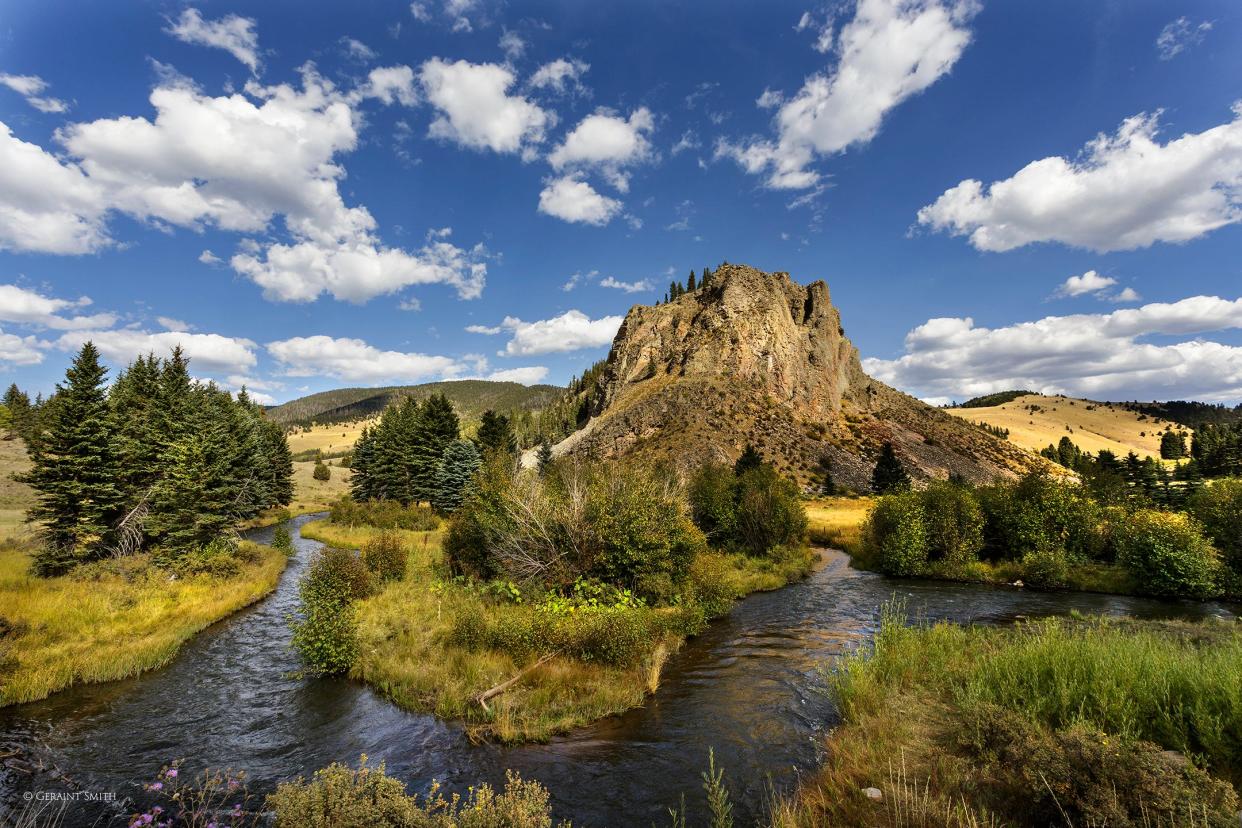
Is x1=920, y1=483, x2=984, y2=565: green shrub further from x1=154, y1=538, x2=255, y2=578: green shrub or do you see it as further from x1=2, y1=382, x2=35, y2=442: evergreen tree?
x1=2, y1=382, x2=35, y2=442: evergreen tree

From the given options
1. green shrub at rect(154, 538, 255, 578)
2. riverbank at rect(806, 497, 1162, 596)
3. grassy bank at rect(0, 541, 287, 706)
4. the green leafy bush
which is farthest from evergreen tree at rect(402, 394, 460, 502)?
riverbank at rect(806, 497, 1162, 596)

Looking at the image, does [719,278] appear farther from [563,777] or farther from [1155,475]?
[563,777]

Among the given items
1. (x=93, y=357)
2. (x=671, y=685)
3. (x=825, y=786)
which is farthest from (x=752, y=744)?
(x=93, y=357)

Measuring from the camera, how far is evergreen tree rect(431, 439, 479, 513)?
194 ft

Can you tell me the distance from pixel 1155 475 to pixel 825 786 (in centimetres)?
9452

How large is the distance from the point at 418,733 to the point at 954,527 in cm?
3412

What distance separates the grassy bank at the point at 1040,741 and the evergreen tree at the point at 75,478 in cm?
3430

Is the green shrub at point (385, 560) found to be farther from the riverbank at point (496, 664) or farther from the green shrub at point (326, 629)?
the green shrub at point (326, 629)

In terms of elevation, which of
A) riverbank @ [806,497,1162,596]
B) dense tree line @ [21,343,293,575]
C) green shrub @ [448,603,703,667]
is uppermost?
dense tree line @ [21,343,293,575]

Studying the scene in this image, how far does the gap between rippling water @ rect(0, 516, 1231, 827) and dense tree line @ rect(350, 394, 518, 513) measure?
3935 centimetres

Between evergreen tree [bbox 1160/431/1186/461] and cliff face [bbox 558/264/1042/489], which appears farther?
evergreen tree [bbox 1160/431/1186/461]

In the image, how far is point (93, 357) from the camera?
28375mm

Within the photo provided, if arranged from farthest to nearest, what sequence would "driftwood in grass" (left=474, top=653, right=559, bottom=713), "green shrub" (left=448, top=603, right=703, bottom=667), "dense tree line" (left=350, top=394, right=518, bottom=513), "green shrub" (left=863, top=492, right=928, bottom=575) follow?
"dense tree line" (left=350, top=394, right=518, bottom=513), "green shrub" (left=863, top=492, right=928, bottom=575), "green shrub" (left=448, top=603, right=703, bottom=667), "driftwood in grass" (left=474, top=653, right=559, bottom=713)

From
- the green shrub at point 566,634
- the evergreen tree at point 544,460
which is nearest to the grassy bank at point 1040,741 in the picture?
the green shrub at point 566,634
